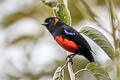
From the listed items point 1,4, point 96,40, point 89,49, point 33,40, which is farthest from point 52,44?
point 96,40

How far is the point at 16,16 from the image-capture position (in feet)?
17.5

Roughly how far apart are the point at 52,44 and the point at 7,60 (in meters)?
0.70

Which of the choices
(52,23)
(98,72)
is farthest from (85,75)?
(52,23)

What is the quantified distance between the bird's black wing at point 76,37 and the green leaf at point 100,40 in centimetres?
37

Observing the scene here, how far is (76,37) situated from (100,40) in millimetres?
480

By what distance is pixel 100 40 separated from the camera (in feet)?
6.86

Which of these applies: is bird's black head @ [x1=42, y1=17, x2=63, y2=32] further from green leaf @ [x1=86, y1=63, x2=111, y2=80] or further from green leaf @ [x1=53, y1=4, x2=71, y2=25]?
green leaf @ [x1=86, y1=63, x2=111, y2=80]

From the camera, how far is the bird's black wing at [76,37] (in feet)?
8.32

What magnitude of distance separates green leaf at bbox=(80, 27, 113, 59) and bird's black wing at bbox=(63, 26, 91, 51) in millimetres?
372

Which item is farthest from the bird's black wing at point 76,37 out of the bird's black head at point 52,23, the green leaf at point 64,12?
the green leaf at point 64,12

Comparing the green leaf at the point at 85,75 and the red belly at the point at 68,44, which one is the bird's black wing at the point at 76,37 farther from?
the green leaf at the point at 85,75

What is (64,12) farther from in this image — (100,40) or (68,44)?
(68,44)

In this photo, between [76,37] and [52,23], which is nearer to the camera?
[76,37]

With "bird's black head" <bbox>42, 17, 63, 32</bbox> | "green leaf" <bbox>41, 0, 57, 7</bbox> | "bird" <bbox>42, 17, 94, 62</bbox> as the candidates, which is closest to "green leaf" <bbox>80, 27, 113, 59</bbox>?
"green leaf" <bbox>41, 0, 57, 7</bbox>
